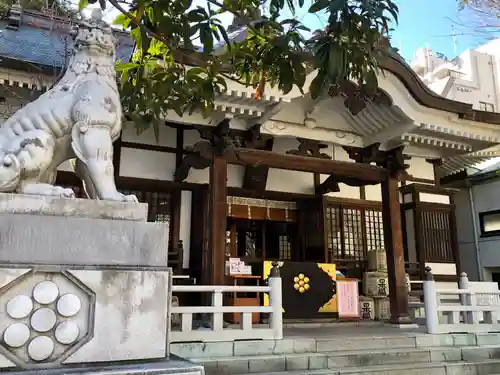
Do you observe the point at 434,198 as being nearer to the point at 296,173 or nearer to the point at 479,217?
the point at 296,173

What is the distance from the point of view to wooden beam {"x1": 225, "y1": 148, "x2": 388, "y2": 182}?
7.48m

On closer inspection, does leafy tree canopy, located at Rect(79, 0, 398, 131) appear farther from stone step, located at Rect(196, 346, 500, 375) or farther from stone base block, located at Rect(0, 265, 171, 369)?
stone step, located at Rect(196, 346, 500, 375)

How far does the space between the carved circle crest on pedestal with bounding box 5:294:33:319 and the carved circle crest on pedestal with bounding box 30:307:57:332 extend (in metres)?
0.05

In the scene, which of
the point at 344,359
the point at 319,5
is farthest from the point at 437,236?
the point at 319,5

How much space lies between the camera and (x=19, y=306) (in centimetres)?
254

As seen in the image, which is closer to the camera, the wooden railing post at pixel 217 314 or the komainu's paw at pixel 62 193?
the komainu's paw at pixel 62 193

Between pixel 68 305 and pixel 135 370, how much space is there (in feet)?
1.78

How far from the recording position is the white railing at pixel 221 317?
17.8ft

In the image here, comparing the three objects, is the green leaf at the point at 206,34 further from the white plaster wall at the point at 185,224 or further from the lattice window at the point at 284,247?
the lattice window at the point at 284,247

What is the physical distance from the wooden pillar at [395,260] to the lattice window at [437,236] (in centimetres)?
246

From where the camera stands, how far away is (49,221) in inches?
107

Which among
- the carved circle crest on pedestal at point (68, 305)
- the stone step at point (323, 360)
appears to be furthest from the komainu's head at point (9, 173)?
the stone step at point (323, 360)

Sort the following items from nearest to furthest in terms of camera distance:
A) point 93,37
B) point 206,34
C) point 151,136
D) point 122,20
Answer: point 93,37 < point 206,34 < point 122,20 < point 151,136

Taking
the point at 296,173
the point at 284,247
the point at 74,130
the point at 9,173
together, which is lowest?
the point at 9,173
